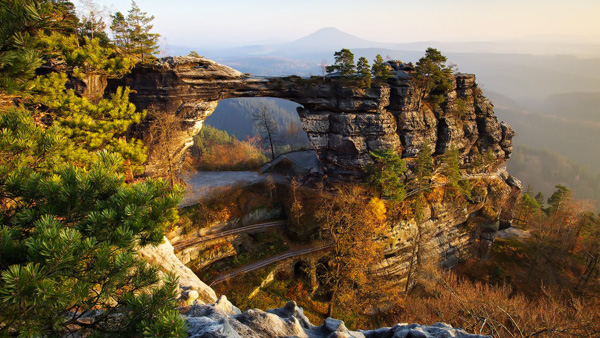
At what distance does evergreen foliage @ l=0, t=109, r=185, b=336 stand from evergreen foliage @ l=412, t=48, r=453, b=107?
28.9m

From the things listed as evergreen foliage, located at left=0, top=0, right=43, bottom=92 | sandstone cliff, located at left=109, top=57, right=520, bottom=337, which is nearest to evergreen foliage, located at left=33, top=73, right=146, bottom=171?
sandstone cliff, located at left=109, top=57, right=520, bottom=337

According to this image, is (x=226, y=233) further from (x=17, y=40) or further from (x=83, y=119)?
(x=17, y=40)

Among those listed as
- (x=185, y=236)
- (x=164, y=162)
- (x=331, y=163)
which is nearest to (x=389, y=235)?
(x=331, y=163)

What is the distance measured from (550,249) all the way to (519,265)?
Result: 568 centimetres

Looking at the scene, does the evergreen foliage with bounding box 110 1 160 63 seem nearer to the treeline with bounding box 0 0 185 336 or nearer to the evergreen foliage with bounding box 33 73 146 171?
the evergreen foliage with bounding box 33 73 146 171

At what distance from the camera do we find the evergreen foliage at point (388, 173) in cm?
2738

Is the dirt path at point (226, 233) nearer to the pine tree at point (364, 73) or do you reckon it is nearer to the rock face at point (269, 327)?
the rock face at point (269, 327)

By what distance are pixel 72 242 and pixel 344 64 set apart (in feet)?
91.4

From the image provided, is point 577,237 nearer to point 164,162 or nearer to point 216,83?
point 216,83

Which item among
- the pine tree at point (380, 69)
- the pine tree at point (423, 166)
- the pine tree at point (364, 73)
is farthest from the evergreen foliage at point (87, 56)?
the pine tree at point (423, 166)

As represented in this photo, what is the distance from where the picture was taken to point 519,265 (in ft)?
121

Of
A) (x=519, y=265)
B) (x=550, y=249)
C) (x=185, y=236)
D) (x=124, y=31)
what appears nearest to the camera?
(x=124, y=31)

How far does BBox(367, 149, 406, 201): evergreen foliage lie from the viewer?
27375 millimetres

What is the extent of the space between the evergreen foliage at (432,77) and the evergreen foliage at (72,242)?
94.8 ft
